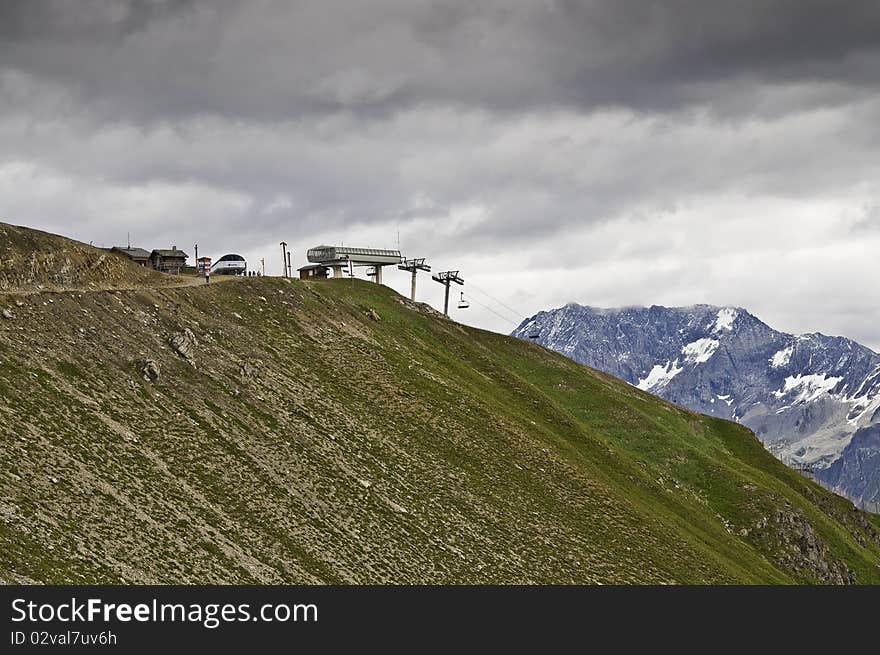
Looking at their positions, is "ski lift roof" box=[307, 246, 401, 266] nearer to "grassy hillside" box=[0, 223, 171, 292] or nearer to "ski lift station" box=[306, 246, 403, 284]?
"ski lift station" box=[306, 246, 403, 284]

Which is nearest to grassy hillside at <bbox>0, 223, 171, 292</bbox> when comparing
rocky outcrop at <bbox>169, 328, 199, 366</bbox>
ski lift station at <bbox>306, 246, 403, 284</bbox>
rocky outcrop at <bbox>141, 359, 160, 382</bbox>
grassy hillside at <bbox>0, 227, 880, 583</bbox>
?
grassy hillside at <bbox>0, 227, 880, 583</bbox>

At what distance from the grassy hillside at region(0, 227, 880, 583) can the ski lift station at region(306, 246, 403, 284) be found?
21273 mm

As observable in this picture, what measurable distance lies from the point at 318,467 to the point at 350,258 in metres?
81.9

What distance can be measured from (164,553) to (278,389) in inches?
1274

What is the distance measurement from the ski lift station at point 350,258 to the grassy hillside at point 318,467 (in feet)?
69.8

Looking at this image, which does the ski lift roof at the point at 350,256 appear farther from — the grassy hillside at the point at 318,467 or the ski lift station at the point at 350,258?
the grassy hillside at the point at 318,467

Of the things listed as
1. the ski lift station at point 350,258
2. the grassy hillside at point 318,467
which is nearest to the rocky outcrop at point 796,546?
the grassy hillside at point 318,467

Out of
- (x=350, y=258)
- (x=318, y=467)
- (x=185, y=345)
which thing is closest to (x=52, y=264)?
(x=185, y=345)

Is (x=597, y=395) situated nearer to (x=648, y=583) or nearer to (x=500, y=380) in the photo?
(x=500, y=380)

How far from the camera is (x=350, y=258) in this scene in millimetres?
165500

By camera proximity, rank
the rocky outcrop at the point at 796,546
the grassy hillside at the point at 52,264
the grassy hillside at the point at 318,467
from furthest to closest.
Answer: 1. the rocky outcrop at the point at 796,546
2. the grassy hillside at the point at 52,264
3. the grassy hillside at the point at 318,467

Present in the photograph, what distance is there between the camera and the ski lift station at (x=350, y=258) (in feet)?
541

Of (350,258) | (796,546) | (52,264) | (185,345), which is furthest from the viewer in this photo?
(350,258)

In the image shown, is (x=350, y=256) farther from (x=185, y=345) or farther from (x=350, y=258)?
(x=185, y=345)
